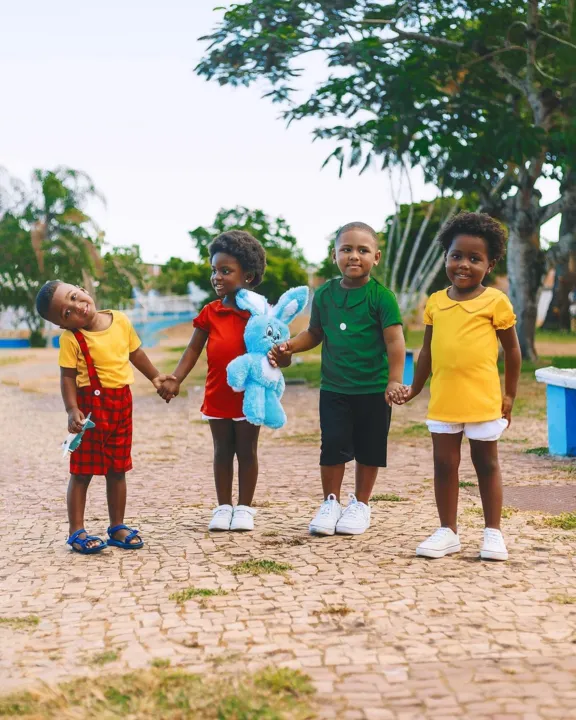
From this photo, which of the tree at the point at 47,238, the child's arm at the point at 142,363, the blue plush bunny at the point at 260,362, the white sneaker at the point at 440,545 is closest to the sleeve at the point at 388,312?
the blue plush bunny at the point at 260,362

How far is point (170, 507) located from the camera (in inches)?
242

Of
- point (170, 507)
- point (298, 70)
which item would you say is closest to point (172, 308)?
point (298, 70)

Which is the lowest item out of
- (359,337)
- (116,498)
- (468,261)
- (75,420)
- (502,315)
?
(116,498)

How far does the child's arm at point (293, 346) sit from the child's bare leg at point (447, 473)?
927 millimetres

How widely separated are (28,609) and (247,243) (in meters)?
2.29

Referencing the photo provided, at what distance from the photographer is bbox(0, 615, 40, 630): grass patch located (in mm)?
3671

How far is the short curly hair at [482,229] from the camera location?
4605 millimetres

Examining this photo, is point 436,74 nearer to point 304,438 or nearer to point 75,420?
point 304,438

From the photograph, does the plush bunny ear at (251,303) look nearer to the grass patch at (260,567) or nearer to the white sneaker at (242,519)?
the white sneaker at (242,519)

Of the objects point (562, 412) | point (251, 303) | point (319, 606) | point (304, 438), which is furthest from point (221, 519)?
point (304, 438)

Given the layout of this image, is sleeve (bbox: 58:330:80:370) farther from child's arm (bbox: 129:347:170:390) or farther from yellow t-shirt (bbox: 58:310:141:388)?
child's arm (bbox: 129:347:170:390)

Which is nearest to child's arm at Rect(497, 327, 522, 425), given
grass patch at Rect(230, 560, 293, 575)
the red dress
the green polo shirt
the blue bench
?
the green polo shirt

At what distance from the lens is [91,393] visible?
Answer: 4.89 metres

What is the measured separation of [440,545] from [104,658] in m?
1.86
